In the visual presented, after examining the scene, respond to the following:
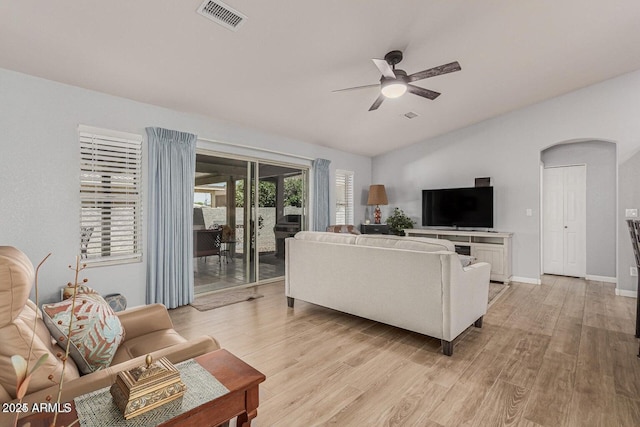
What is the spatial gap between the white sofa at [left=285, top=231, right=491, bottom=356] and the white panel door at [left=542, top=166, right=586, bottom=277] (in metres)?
3.89

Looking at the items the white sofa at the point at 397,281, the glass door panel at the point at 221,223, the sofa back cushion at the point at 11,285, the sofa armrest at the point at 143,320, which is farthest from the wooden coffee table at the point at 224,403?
the glass door panel at the point at 221,223

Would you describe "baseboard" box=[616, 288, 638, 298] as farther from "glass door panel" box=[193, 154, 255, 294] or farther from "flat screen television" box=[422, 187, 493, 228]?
"glass door panel" box=[193, 154, 255, 294]

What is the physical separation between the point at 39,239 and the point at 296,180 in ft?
12.4

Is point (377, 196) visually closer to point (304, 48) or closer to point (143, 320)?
point (304, 48)

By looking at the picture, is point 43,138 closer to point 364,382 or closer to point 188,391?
point 188,391

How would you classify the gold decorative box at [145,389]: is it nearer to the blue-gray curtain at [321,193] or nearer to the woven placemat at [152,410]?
the woven placemat at [152,410]

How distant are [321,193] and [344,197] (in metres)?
0.98

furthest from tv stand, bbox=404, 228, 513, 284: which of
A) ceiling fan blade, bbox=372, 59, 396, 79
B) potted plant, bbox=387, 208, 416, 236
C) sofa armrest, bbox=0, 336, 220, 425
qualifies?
sofa armrest, bbox=0, 336, 220, 425

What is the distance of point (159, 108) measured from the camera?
3877 millimetres

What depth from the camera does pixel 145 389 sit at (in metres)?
0.99

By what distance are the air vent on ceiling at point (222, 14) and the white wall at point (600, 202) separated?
6.13 metres

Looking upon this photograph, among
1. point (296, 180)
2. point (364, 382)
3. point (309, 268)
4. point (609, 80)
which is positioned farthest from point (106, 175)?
point (609, 80)

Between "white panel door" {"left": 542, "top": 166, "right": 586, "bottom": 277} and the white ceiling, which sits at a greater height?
the white ceiling

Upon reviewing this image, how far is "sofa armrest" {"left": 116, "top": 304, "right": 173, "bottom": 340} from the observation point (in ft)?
6.59
